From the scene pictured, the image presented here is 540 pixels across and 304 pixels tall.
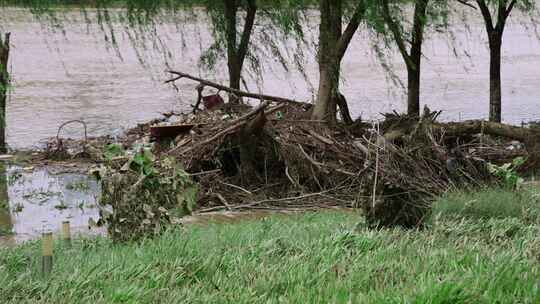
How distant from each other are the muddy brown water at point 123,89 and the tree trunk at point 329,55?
166 cm

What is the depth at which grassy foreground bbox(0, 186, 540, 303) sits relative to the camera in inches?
183

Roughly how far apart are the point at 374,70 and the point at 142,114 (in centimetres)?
1489

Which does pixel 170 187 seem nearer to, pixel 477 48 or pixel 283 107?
pixel 283 107

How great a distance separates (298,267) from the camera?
5273 mm

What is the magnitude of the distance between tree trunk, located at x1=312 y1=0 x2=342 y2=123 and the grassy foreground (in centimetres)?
719

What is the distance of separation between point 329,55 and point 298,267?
9438mm

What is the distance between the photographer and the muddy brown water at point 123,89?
40.3 feet


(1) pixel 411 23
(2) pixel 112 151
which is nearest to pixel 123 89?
(1) pixel 411 23

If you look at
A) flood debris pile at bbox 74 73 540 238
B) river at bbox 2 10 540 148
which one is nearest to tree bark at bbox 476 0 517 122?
river at bbox 2 10 540 148

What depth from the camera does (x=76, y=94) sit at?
90.3 feet

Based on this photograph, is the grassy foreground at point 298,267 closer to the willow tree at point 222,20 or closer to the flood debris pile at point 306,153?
the flood debris pile at point 306,153

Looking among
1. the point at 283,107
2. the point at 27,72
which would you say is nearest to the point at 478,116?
the point at 283,107

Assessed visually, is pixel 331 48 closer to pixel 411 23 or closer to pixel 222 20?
pixel 411 23

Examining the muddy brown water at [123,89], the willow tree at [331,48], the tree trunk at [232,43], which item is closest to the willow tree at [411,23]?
the willow tree at [331,48]
